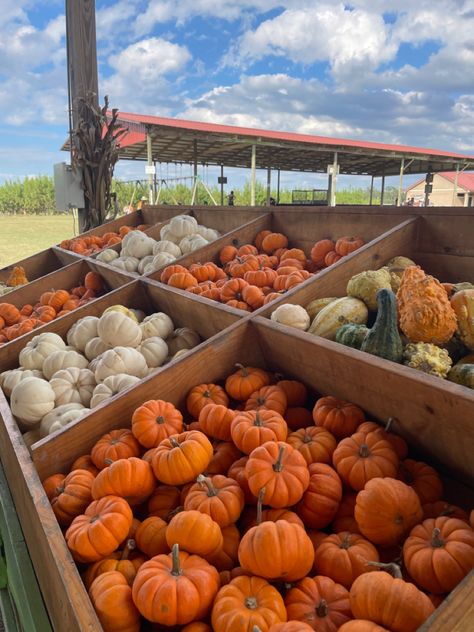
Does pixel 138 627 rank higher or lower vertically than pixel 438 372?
lower

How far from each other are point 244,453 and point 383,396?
1.55ft

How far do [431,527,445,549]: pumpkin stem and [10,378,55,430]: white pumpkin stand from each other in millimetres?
1697

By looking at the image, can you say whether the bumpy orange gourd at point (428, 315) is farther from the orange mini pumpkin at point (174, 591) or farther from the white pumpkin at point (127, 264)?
the white pumpkin at point (127, 264)

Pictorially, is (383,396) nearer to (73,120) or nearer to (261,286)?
(261,286)

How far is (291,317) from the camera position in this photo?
192cm

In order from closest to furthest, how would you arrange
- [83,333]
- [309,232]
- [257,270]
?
[83,333]
[257,270]
[309,232]

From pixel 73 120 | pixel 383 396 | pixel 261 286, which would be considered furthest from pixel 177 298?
pixel 73 120

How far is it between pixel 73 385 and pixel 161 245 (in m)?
1.70

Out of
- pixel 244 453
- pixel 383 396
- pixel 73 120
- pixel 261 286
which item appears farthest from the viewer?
pixel 73 120

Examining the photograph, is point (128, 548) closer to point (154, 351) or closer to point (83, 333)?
point (154, 351)

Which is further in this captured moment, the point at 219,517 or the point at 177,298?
the point at 177,298

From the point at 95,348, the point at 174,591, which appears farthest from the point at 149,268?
the point at 174,591

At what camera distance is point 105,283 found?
3584 millimetres

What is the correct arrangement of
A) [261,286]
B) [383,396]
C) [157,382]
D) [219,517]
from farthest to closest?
[261,286]
[157,382]
[383,396]
[219,517]
